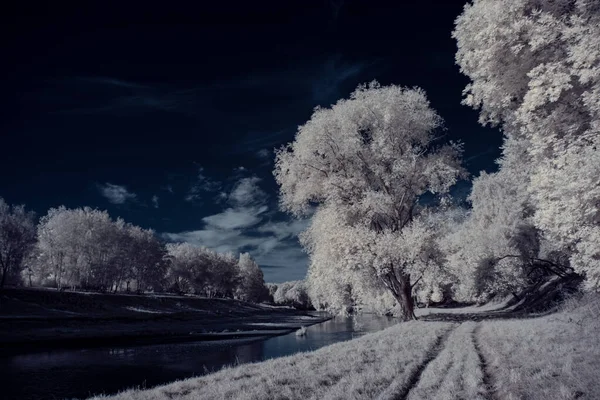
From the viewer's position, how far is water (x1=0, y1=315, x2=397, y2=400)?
1945 cm

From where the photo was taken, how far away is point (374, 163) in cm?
2294

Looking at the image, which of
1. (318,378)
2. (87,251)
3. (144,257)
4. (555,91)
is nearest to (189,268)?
(144,257)

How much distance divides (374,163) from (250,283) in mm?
144338

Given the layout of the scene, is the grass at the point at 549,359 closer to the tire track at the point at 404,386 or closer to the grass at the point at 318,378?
the tire track at the point at 404,386

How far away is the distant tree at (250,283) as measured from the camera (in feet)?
522

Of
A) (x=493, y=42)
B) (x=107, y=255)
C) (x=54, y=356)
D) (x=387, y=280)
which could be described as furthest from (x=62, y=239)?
(x=493, y=42)

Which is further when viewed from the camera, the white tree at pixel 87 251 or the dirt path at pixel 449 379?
the white tree at pixel 87 251

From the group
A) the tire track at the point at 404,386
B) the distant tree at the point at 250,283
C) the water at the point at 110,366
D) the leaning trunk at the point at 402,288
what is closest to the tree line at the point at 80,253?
the distant tree at the point at 250,283

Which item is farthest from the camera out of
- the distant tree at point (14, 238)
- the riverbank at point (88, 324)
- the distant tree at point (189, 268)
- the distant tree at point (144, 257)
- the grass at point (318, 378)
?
the distant tree at point (189, 268)

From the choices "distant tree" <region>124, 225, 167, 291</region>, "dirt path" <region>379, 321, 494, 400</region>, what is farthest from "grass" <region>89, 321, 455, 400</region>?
"distant tree" <region>124, 225, 167, 291</region>

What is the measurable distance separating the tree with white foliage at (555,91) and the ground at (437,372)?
2608mm

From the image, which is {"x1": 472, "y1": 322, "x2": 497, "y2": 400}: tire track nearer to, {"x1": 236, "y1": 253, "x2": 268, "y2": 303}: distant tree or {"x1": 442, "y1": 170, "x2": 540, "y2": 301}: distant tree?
{"x1": 442, "y1": 170, "x2": 540, "y2": 301}: distant tree

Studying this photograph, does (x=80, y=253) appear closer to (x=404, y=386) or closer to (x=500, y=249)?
(x=500, y=249)

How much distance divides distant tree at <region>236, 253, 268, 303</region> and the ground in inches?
5640
